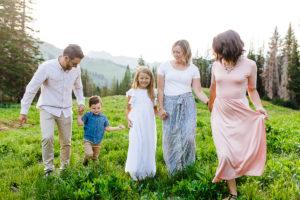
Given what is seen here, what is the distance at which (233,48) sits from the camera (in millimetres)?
3266

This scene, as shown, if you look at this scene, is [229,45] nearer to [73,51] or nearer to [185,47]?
[185,47]

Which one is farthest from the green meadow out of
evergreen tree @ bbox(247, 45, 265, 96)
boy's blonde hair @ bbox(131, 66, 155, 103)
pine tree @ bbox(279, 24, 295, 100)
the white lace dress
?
evergreen tree @ bbox(247, 45, 265, 96)

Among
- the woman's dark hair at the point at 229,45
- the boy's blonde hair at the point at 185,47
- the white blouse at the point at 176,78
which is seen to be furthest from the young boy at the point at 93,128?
the woman's dark hair at the point at 229,45

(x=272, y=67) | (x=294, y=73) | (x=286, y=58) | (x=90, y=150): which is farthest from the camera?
(x=272, y=67)

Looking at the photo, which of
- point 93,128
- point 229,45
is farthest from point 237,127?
point 93,128

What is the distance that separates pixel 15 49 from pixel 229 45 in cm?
2780

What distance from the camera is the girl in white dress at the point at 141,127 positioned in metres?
4.40

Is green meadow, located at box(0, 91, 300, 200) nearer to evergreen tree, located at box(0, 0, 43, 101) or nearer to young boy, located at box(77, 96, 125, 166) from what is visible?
young boy, located at box(77, 96, 125, 166)

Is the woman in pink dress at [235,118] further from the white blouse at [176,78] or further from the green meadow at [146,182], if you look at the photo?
the white blouse at [176,78]

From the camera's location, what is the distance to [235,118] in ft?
11.2

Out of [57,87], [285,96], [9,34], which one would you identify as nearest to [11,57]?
[9,34]

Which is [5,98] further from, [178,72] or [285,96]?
[285,96]

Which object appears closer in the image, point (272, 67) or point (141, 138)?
point (141, 138)

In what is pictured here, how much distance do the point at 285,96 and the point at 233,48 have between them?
56.9 metres
